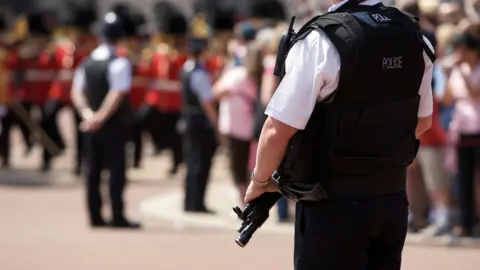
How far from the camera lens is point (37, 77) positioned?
17375 mm

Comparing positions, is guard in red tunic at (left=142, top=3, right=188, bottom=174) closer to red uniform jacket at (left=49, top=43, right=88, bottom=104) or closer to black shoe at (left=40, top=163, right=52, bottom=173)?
red uniform jacket at (left=49, top=43, right=88, bottom=104)

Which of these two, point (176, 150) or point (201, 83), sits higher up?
point (201, 83)

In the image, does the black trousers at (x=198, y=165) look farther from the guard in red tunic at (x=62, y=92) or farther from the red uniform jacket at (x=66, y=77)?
the red uniform jacket at (x=66, y=77)

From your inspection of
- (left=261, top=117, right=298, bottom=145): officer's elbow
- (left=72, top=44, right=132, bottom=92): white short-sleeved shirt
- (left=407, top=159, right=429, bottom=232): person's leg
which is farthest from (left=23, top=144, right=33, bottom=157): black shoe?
(left=261, top=117, right=298, bottom=145): officer's elbow

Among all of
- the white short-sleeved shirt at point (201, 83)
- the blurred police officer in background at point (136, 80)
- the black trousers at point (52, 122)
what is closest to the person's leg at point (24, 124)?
the black trousers at point (52, 122)

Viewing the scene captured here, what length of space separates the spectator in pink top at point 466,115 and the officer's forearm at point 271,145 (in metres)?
5.74

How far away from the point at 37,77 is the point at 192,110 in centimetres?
524

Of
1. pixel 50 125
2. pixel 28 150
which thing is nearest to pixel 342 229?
pixel 50 125

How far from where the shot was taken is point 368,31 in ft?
16.0

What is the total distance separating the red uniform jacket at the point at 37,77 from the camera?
17.3 m

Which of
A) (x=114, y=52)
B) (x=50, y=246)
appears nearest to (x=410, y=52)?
(x=50, y=246)

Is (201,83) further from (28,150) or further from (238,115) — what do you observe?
(28,150)

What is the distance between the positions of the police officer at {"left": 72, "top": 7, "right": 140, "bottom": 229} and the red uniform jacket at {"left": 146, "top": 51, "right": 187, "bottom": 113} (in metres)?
5.19

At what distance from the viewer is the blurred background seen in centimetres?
1002
